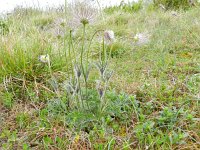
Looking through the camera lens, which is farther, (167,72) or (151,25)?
(151,25)

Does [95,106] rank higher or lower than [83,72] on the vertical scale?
lower

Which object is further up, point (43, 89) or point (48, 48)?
point (48, 48)

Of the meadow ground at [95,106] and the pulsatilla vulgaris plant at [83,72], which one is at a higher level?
the pulsatilla vulgaris plant at [83,72]

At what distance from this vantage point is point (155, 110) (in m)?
1.81

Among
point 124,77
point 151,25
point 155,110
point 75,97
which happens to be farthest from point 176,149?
point 151,25

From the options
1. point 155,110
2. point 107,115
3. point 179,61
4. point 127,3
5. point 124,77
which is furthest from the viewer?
point 127,3

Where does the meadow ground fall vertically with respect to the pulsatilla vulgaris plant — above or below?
below

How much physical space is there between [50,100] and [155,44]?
173 cm

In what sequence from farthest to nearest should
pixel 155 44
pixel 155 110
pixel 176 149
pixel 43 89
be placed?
pixel 155 44 < pixel 43 89 < pixel 155 110 < pixel 176 149

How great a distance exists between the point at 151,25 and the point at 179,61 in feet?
6.68

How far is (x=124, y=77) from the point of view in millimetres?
2400

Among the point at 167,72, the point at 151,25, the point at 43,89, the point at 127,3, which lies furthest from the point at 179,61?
the point at 127,3

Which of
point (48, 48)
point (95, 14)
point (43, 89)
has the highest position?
point (95, 14)

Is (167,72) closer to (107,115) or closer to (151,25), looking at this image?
(107,115)
